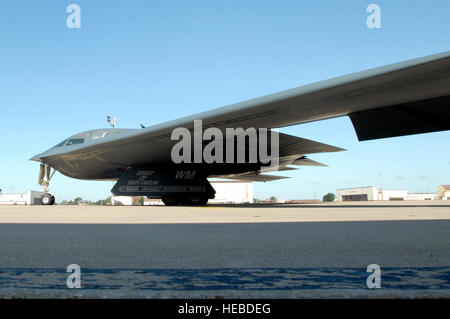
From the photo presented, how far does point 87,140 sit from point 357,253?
20.6 m

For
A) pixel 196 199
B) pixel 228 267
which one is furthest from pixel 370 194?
pixel 228 267

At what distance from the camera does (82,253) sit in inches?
110

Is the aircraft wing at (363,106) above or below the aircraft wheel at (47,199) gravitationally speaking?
above

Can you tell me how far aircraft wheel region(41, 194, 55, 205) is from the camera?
1953cm

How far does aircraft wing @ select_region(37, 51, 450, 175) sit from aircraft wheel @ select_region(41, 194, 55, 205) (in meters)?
6.38

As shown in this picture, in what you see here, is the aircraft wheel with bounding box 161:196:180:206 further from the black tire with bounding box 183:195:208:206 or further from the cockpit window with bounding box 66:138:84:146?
the cockpit window with bounding box 66:138:84:146

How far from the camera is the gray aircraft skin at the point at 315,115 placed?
9.78 m

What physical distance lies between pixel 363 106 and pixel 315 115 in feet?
6.28

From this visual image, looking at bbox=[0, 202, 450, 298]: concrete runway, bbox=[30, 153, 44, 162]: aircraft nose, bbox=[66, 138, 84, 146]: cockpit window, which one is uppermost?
bbox=[66, 138, 84, 146]: cockpit window

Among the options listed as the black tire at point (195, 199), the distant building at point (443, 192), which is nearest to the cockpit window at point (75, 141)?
the black tire at point (195, 199)

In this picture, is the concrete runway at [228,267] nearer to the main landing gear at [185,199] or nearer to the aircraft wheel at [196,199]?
the main landing gear at [185,199]

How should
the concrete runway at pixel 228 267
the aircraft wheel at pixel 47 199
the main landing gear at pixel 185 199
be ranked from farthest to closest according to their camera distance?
the main landing gear at pixel 185 199 → the aircraft wheel at pixel 47 199 → the concrete runway at pixel 228 267

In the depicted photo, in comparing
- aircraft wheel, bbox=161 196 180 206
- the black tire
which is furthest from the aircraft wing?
the black tire
